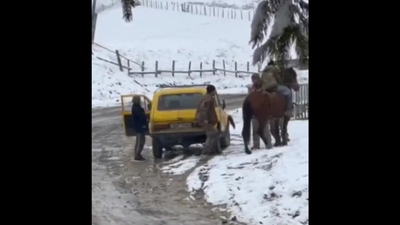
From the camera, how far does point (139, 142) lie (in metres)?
3.84

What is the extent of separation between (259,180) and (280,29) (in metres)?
0.76

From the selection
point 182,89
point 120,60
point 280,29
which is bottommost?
point 182,89

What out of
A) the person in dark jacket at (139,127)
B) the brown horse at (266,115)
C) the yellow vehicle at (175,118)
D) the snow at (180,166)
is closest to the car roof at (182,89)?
the yellow vehicle at (175,118)

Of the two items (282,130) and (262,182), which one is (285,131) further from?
(262,182)

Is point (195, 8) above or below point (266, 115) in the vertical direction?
above

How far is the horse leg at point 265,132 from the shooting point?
382 cm

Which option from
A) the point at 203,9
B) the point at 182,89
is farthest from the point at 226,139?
the point at 203,9

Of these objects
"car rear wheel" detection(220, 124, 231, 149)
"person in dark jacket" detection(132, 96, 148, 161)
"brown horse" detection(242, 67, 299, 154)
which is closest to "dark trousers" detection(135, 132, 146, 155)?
"person in dark jacket" detection(132, 96, 148, 161)
